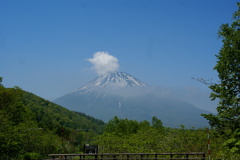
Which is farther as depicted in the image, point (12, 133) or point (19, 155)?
point (19, 155)

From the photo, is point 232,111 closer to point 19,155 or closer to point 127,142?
point 127,142

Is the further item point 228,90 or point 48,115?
point 48,115

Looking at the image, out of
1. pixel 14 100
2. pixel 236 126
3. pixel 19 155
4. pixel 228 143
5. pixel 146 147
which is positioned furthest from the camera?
pixel 14 100

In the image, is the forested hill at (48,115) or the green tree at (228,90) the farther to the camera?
the forested hill at (48,115)

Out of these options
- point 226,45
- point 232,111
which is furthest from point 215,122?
point 226,45

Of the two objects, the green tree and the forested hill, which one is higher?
the forested hill

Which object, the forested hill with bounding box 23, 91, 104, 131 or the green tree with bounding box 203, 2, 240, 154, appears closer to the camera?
the green tree with bounding box 203, 2, 240, 154

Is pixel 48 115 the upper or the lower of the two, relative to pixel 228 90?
upper

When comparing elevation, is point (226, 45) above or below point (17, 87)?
below

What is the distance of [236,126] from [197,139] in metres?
9.59

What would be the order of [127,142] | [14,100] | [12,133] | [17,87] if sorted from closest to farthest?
[127,142], [12,133], [14,100], [17,87]

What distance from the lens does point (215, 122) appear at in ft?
63.0

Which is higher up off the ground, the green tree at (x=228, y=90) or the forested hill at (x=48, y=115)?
the forested hill at (x=48, y=115)

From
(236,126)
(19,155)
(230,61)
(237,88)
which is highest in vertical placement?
(230,61)
